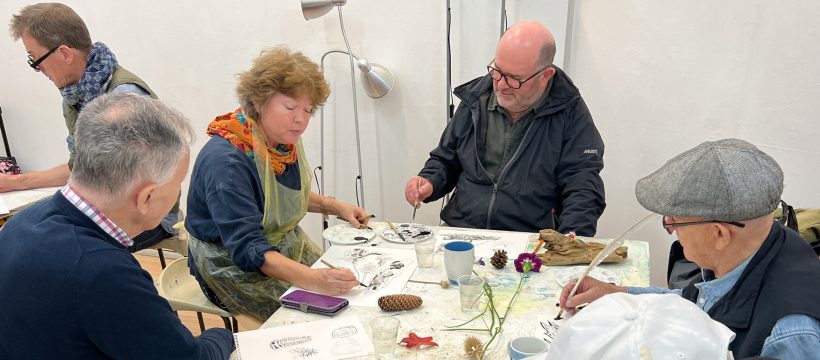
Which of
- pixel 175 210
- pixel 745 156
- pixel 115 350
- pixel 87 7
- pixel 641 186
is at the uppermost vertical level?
pixel 87 7

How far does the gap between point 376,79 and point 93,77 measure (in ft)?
5.01

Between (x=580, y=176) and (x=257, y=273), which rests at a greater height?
(x=580, y=176)

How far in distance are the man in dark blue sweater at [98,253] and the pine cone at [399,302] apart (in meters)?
0.57

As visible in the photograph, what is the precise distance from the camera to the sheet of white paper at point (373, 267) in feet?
6.09

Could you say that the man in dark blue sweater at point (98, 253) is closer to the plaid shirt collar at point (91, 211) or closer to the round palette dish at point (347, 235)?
the plaid shirt collar at point (91, 211)

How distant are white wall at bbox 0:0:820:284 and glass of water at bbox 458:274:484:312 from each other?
1941 millimetres

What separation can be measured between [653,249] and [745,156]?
2.23 metres

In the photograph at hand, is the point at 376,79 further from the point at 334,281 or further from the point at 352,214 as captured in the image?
the point at 334,281

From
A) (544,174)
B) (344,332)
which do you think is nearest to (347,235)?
(344,332)

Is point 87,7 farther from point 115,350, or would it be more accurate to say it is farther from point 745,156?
point 745,156

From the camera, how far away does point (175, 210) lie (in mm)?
3166

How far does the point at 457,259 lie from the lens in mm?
1898

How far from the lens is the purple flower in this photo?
1968mm

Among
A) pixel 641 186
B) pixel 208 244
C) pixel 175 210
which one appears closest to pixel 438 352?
pixel 641 186
